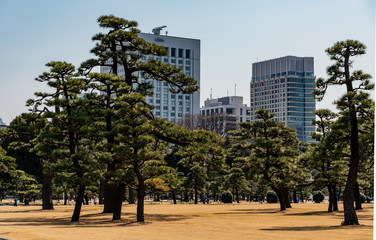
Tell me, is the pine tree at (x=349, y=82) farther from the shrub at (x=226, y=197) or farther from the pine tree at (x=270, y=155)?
the shrub at (x=226, y=197)

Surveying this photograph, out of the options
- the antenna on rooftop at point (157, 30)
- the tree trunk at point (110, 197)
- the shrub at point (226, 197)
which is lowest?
the shrub at point (226, 197)

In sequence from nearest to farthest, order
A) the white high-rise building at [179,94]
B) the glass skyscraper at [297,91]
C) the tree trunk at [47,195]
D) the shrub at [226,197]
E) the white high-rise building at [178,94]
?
the tree trunk at [47,195]
the shrub at [226,197]
the white high-rise building at [178,94]
the white high-rise building at [179,94]
the glass skyscraper at [297,91]

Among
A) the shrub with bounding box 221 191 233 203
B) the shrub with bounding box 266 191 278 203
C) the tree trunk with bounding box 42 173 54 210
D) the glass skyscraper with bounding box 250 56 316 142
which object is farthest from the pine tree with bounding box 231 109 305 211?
the glass skyscraper with bounding box 250 56 316 142

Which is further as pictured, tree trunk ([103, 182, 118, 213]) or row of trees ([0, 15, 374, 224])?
tree trunk ([103, 182, 118, 213])

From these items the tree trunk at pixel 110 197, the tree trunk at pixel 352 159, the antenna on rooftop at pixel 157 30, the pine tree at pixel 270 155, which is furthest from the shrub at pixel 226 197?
the antenna on rooftop at pixel 157 30

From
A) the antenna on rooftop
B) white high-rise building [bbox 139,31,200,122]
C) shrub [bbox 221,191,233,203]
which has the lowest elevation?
shrub [bbox 221,191,233,203]

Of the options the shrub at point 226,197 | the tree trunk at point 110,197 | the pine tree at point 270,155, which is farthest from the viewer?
the shrub at point 226,197

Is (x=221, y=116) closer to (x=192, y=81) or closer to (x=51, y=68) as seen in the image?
(x=192, y=81)

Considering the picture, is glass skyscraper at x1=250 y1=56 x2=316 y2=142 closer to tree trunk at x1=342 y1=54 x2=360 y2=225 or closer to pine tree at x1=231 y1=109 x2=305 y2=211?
pine tree at x1=231 y1=109 x2=305 y2=211

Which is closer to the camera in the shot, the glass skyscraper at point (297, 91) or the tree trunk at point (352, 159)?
the tree trunk at point (352, 159)

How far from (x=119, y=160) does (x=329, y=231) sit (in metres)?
11.2

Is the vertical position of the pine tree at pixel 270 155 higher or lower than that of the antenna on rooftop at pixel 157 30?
lower

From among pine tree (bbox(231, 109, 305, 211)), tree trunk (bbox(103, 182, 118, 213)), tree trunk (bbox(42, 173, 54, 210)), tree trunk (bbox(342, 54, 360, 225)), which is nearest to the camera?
tree trunk (bbox(342, 54, 360, 225))

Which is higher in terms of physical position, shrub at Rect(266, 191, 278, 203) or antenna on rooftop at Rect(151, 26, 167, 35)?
antenna on rooftop at Rect(151, 26, 167, 35)
